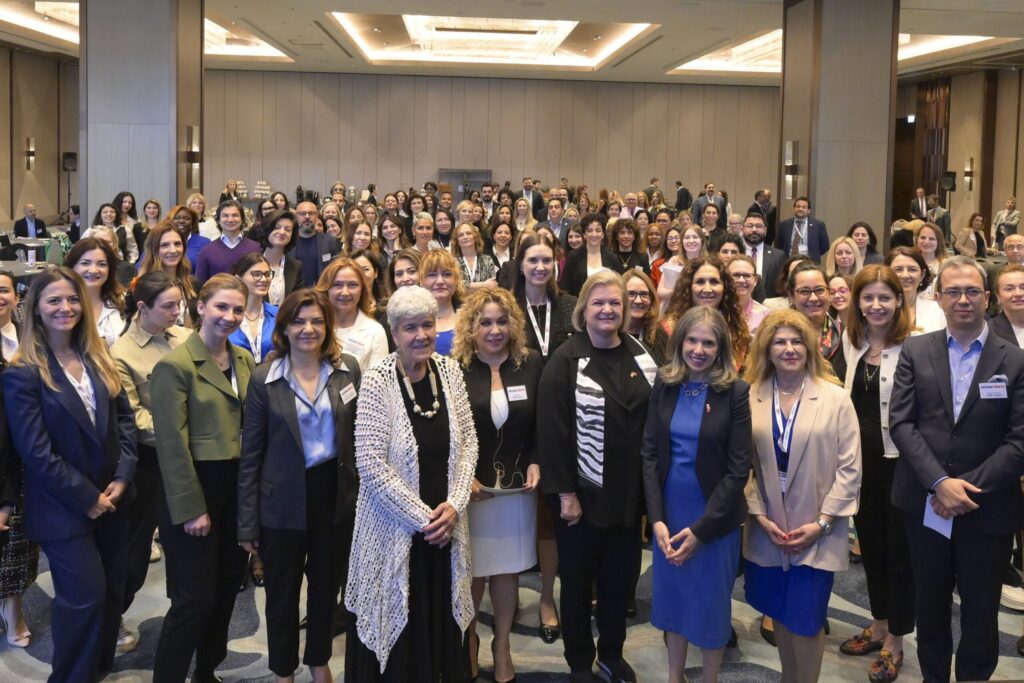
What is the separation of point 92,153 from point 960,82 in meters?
19.4

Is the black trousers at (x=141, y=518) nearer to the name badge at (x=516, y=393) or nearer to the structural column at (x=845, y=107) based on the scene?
the name badge at (x=516, y=393)

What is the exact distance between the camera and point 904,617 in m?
3.98

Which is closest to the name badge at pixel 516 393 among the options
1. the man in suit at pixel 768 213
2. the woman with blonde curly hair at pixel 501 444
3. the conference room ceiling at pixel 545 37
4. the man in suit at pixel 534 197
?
the woman with blonde curly hair at pixel 501 444

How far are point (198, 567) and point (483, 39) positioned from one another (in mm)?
18448

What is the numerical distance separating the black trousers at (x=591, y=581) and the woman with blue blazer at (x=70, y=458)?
174cm

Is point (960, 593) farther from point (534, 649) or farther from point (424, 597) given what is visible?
point (424, 597)

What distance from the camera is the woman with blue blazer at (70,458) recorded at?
3326 mm

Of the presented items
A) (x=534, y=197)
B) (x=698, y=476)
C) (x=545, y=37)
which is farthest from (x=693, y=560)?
(x=545, y=37)

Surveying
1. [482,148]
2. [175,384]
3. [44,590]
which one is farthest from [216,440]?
[482,148]

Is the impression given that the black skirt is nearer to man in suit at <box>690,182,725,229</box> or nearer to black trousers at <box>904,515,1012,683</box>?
black trousers at <box>904,515,1012,683</box>

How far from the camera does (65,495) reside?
131 inches

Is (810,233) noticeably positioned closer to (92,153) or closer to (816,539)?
(816,539)

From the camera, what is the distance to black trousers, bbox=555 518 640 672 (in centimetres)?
378

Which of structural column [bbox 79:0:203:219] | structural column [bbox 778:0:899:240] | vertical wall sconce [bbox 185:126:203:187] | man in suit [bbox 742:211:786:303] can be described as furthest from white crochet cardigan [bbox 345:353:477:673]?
structural column [bbox 778:0:899:240]
